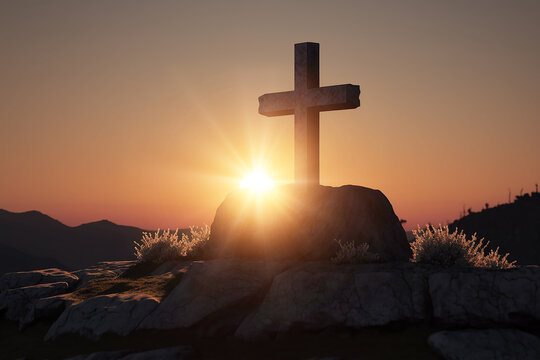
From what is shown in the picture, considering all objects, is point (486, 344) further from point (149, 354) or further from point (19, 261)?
point (19, 261)

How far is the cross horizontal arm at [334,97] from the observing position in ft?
54.8

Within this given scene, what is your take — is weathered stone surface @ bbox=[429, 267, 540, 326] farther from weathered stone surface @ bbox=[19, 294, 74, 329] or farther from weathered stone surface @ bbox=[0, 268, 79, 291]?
weathered stone surface @ bbox=[0, 268, 79, 291]

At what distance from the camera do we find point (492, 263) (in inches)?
587

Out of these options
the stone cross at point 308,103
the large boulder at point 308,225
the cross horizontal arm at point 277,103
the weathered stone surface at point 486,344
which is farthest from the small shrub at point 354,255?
the cross horizontal arm at point 277,103

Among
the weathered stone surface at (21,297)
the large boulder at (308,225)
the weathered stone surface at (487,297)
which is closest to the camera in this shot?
the weathered stone surface at (487,297)

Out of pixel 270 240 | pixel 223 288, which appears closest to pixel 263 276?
pixel 223 288

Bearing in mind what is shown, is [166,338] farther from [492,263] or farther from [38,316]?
[492,263]

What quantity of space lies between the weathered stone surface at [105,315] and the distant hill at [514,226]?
94.0 meters

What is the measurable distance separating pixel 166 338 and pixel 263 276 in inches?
→ 121

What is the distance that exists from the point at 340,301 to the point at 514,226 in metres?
103

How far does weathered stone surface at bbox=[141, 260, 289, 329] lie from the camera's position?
1290 centimetres

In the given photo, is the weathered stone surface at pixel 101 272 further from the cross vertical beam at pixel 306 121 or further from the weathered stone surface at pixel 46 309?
the cross vertical beam at pixel 306 121

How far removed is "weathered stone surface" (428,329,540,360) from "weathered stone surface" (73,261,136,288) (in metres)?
12.6

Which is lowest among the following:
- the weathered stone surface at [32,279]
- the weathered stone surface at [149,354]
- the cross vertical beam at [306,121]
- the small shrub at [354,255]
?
the weathered stone surface at [149,354]
